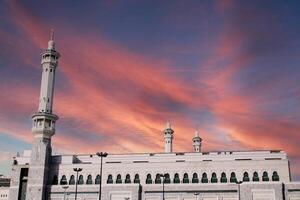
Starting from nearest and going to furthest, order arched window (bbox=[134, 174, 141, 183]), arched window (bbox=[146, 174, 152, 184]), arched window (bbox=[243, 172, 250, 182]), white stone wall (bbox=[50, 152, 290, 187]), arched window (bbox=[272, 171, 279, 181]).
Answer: arched window (bbox=[272, 171, 279, 181])
white stone wall (bbox=[50, 152, 290, 187])
arched window (bbox=[243, 172, 250, 182])
arched window (bbox=[146, 174, 152, 184])
arched window (bbox=[134, 174, 141, 183])

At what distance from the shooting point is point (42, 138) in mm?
83812

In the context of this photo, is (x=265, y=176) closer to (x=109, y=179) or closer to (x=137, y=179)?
(x=137, y=179)

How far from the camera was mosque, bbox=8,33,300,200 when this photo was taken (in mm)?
75938

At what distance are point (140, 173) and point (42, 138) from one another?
70.4ft

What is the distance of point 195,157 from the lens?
83.3m

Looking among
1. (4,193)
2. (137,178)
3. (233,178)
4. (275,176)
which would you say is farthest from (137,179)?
(4,193)

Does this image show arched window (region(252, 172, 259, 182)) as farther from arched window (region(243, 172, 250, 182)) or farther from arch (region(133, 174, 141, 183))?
arch (region(133, 174, 141, 183))

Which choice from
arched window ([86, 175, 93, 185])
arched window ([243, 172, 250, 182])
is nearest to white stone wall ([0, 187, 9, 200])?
arched window ([86, 175, 93, 185])

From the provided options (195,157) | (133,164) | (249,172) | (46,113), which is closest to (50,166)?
(46,113)

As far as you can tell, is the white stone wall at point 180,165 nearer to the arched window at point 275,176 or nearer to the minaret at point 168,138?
the arched window at point 275,176

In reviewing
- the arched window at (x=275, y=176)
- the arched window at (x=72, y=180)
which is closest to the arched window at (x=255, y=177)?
the arched window at (x=275, y=176)

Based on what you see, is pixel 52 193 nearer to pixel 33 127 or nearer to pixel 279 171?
pixel 33 127

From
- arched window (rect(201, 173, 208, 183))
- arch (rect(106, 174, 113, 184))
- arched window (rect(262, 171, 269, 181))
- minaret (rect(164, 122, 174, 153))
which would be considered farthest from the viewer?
minaret (rect(164, 122, 174, 153))

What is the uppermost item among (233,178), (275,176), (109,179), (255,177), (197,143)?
(197,143)
